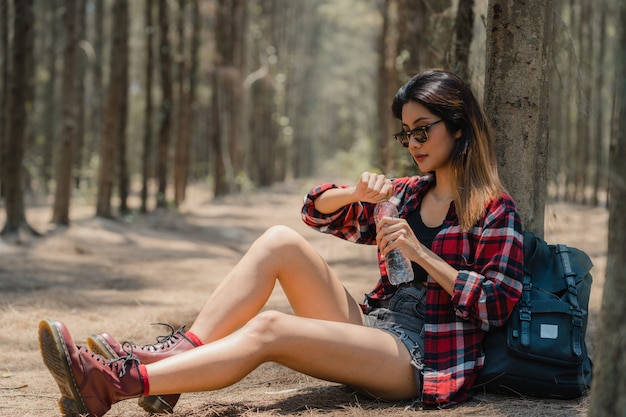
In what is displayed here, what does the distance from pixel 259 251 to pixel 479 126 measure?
3.55ft

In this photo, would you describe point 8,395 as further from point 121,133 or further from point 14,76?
point 121,133

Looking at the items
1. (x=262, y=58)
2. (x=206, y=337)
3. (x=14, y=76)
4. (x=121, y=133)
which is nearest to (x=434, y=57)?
(x=206, y=337)

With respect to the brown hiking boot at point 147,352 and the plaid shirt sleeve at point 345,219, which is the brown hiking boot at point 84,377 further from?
the plaid shirt sleeve at point 345,219

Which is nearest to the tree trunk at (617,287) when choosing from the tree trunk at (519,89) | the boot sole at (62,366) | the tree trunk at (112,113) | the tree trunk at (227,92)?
the boot sole at (62,366)

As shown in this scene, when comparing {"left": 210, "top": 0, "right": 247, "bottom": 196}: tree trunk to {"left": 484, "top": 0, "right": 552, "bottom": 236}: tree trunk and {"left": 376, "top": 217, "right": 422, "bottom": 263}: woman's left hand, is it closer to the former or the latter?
{"left": 484, "top": 0, "right": 552, "bottom": 236}: tree trunk

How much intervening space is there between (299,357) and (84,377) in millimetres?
814

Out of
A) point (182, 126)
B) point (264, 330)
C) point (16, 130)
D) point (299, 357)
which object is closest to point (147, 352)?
point (264, 330)

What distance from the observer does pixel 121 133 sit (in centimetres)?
1364

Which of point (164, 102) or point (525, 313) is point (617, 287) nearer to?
point (525, 313)

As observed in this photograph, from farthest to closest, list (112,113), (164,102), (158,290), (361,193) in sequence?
(164,102) < (112,113) < (158,290) < (361,193)

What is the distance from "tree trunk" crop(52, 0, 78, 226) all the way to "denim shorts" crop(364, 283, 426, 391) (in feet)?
28.3

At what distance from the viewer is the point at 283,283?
3.34m

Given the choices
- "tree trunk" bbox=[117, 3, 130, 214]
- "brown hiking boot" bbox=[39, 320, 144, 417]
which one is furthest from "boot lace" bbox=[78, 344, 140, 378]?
"tree trunk" bbox=[117, 3, 130, 214]

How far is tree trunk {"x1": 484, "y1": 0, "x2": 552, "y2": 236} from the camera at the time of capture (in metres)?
3.88
